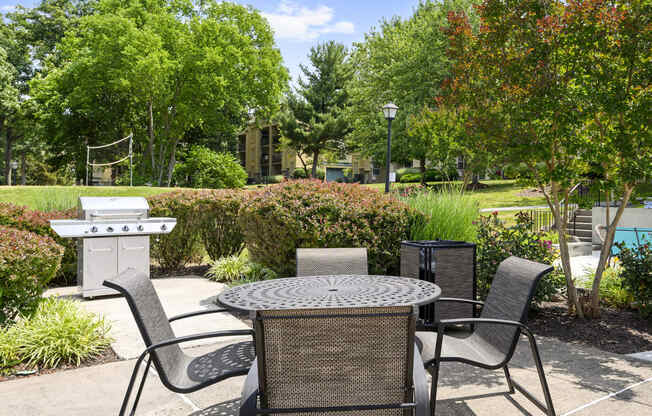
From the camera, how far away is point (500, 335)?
115 inches

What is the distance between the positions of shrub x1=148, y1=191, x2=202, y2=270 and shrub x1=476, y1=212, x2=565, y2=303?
5.42 metres

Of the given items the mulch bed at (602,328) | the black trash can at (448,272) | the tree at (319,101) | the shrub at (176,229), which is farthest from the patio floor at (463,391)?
the tree at (319,101)

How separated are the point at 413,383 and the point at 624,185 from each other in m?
4.33

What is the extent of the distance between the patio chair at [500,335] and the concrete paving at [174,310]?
2438 millimetres

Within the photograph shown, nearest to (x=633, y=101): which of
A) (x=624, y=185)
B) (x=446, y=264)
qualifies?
(x=624, y=185)

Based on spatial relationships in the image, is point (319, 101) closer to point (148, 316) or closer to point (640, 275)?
A: point (640, 275)

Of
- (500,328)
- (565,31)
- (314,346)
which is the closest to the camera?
A: (314,346)

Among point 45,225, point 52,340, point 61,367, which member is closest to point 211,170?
point 45,225

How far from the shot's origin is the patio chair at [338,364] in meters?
1.75

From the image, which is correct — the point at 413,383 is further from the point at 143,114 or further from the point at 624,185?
the point at 143,114

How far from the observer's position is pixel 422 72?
26.4m

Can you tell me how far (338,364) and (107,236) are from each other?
18.5ft

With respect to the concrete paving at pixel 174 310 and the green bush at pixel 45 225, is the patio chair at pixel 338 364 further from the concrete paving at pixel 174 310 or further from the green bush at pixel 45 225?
the green bush at pixel 45 225

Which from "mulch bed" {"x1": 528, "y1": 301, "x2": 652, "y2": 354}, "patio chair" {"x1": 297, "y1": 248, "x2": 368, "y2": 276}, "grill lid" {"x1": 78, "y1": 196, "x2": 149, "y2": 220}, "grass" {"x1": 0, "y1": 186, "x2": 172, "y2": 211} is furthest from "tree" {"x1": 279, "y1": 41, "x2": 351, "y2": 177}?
"patio chair" {"x1": 297, "y1": 248, "x2": 368, "y2": 276}
